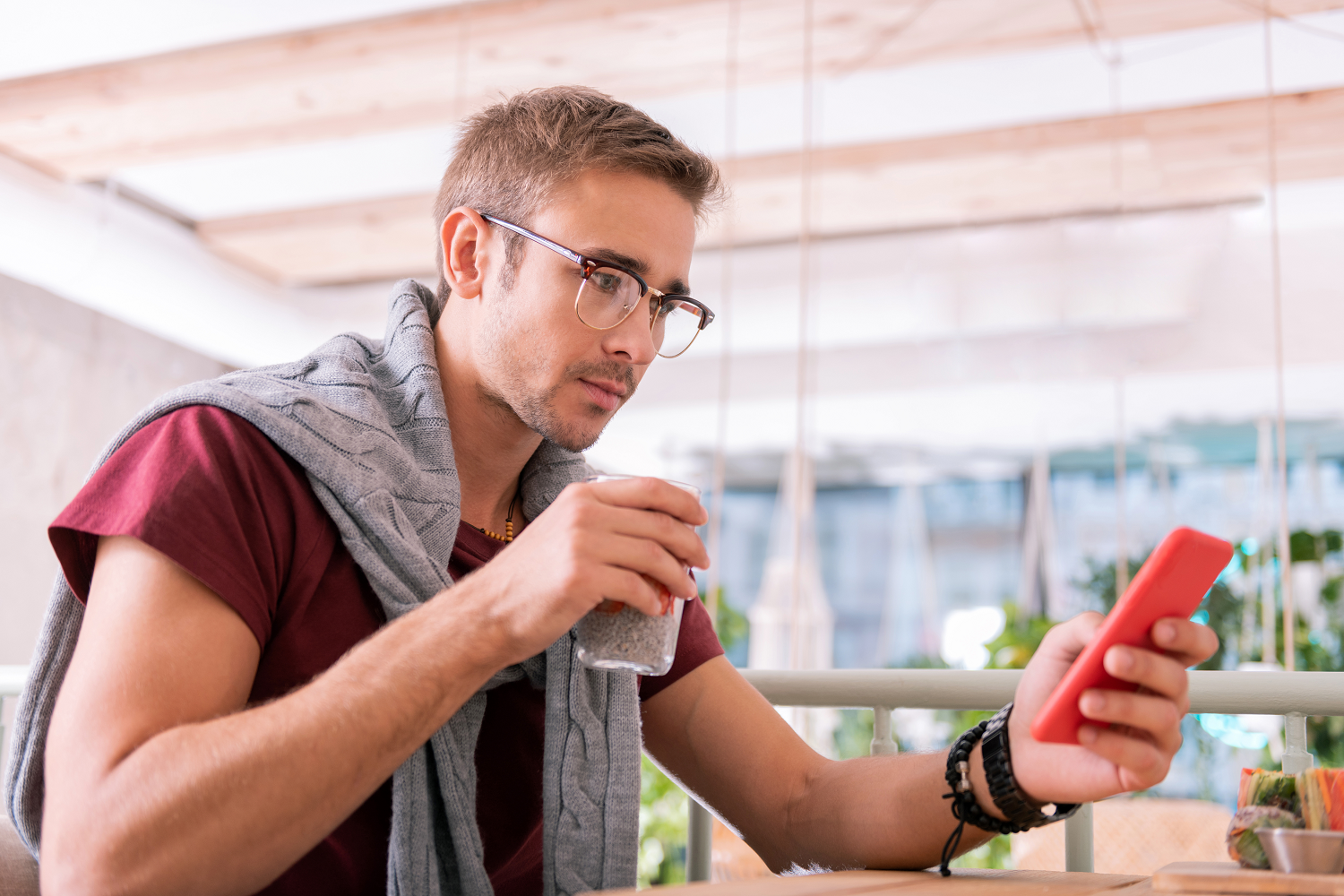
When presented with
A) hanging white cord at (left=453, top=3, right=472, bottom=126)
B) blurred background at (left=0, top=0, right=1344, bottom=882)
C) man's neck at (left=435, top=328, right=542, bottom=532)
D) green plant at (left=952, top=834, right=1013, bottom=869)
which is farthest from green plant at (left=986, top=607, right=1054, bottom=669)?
man's neck at (left=435, top=328, right=542, bottom=532)

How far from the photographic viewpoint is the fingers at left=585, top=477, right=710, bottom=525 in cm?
90

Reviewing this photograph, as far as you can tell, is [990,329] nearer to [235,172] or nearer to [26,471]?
[235,172]

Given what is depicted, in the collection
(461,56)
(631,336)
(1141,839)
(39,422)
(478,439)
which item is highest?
(461,56)

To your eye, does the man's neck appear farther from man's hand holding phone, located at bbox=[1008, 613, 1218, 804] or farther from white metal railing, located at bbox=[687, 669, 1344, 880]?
man's hand holding phone, located at bbox=[1008, 613, 1218, 804]

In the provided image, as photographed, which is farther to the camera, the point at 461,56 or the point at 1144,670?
the point at 461,56

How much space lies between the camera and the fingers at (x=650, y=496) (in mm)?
902

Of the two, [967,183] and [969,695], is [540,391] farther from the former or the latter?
[967,183]

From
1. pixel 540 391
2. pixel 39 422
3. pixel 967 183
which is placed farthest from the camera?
pixel 39 422

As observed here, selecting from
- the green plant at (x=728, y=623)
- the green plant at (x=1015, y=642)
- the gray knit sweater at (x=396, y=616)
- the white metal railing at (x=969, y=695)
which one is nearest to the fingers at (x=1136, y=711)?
the white metal railing at (x=969, y=695)

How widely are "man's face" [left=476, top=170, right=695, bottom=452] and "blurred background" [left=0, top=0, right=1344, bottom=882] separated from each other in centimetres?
118

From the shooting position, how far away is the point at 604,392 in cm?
133

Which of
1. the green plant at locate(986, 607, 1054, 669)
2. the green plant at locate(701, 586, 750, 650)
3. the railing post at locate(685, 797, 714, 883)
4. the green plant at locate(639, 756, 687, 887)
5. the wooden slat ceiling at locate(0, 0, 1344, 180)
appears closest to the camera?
the railing post at locate(685, 797, 714, 883)

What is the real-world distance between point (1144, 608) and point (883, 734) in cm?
65

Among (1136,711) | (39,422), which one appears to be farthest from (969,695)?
(39,422)
